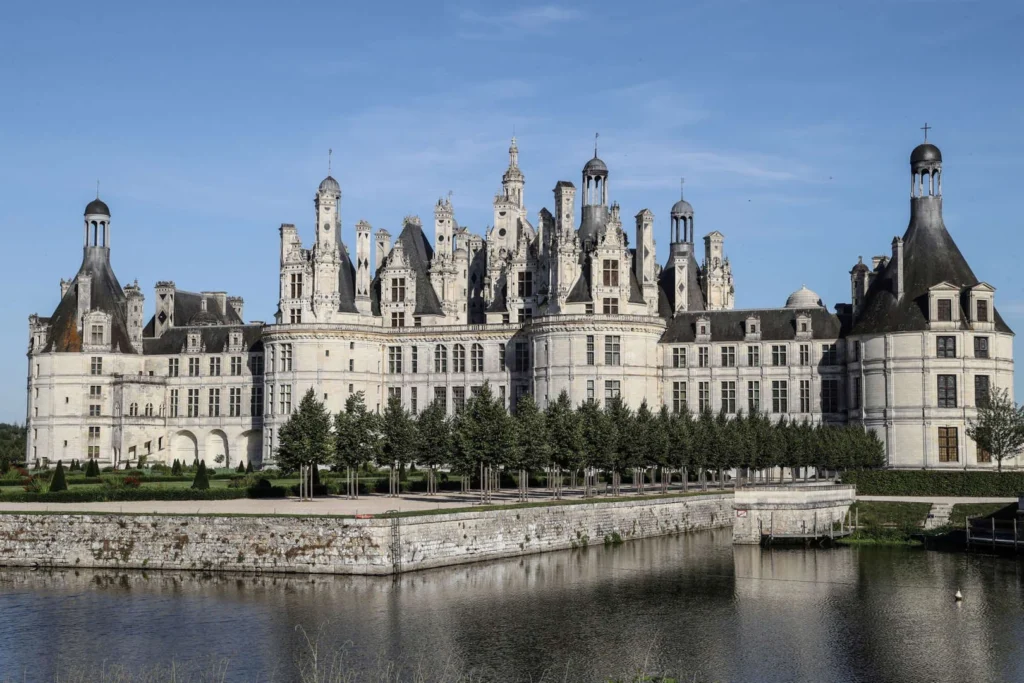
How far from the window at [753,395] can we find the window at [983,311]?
14272mm

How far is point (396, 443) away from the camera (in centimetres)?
6488

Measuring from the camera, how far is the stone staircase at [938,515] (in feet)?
196

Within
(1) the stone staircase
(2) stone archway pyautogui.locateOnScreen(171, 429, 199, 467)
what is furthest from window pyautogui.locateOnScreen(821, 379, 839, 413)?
(2) stone archway pyautogui.locateOnScreen(171, 429, 199, 467)

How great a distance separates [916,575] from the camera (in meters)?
48.3

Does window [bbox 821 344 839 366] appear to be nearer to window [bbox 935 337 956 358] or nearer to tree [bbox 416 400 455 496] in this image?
window [bbox 935 337 956 358]

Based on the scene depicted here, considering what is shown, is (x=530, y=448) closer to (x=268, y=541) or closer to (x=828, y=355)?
(x=268, y=541)

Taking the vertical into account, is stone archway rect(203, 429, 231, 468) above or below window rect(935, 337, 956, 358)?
below

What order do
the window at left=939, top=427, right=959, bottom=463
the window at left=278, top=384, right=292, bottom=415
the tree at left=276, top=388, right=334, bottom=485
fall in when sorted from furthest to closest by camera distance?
the window at left=278, top=384, right=292, bottom=415 < the window at left=939, top=427, right=959, bottom=463 < the tree at left=276, top=388, right=334, bottom=485

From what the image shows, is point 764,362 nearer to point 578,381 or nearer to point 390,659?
point 578,381

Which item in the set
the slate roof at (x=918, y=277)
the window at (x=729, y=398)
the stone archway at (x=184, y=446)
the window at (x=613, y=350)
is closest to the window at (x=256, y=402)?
the stone archway at (x=184, y=446)

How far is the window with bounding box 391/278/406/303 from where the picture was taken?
89438 mm

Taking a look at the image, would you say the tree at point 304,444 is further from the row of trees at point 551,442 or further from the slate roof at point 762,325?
the slate roof at point 762,325

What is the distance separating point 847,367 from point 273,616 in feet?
166

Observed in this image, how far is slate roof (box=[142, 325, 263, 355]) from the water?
47771 millimetres
